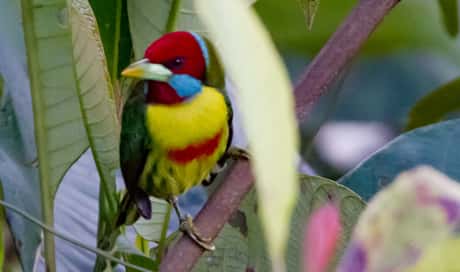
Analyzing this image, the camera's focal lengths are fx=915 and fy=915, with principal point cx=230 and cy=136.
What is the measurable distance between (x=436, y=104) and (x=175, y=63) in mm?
308

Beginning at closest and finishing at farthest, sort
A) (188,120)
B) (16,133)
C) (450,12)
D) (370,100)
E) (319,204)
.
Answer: (319,204) → (16,133) → (450,12) → (188,120) → (370,100)

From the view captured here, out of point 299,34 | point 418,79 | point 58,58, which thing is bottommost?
point 418,79

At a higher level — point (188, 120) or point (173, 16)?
point (173, 16)

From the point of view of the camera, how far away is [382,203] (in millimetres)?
275

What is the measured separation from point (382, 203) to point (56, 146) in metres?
0.56

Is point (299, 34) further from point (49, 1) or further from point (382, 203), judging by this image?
point (382, 203)

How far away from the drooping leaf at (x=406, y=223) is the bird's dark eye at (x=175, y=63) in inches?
28.4

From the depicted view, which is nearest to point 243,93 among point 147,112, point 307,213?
point 307,213

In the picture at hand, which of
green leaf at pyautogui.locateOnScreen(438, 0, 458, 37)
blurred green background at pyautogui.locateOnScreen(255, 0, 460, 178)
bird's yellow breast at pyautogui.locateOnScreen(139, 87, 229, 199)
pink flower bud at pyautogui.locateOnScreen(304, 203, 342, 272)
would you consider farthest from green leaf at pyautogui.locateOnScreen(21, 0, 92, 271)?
blurred green background at pyautogui.locateOnScreen(255, 0, 460, 178)

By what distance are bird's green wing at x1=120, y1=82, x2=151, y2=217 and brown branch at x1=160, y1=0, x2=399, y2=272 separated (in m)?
0.36

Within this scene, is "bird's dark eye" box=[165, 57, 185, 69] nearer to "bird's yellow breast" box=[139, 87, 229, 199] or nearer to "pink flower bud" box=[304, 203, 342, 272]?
"bird's yellow breast" box=[139, 87, 229, 199]

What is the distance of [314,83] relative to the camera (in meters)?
0.63

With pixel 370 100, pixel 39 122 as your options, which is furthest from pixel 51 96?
pixel 370 100

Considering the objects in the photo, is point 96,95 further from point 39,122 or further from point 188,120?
point 188,120
